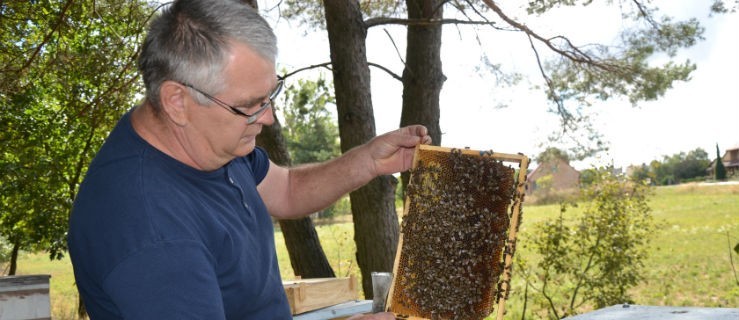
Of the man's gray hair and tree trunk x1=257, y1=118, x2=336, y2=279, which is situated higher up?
the man's gray hair

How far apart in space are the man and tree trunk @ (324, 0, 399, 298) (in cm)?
444

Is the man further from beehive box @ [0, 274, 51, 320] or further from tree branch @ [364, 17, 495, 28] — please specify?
tree branch @ [364, 17, 495, 28]

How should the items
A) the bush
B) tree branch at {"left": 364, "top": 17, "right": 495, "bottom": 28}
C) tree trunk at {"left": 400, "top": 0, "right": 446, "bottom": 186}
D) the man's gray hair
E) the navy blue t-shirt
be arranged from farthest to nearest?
the bush, tree trunk at {"left": 400, "top": 0, "right": 446, "bottom": 186}, tree branch at {"left": 364, "top": 17, "right": 495, "bottom": 28}, the man's gray hair, the navy blue t-shirt

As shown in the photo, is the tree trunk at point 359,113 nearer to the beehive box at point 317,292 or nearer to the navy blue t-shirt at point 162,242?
the beehive box at point 317,292

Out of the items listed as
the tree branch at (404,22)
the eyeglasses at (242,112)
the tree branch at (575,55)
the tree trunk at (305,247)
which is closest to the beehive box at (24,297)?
the eyeglasses at (242,112)

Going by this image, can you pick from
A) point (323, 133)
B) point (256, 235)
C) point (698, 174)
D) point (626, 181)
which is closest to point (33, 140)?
point (626, 181)

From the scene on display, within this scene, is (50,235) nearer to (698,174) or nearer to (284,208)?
(284,208)

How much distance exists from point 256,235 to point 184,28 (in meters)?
0.64

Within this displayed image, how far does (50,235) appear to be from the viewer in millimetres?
9102

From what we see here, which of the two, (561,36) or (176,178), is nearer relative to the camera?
(176,178)

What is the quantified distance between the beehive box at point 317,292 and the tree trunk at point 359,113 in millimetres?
2103

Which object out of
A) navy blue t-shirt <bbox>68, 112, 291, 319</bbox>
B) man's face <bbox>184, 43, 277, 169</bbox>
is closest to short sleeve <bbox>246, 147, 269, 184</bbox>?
navy blue t-shirt <bbox>68, 112, 291, 319</bbox>

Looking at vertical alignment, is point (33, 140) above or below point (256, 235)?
above

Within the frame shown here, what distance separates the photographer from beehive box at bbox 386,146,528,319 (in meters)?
2.66
